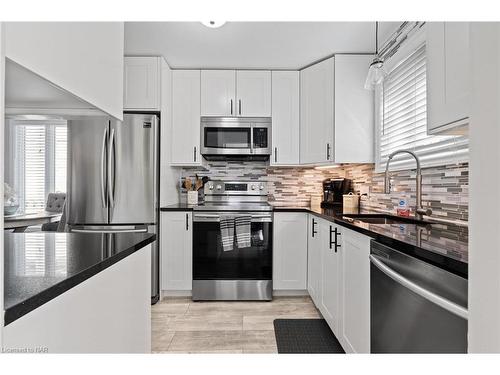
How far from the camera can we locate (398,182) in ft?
8.48

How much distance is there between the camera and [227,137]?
3.49 metres

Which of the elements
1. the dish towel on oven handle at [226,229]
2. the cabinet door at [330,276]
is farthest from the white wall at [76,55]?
the dish towel on oven handle at [226,229]

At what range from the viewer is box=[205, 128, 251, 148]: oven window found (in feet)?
11.4

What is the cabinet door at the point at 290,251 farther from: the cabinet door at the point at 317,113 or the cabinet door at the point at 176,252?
the cabinet door at the point at 176,252

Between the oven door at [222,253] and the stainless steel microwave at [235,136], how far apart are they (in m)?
0.72

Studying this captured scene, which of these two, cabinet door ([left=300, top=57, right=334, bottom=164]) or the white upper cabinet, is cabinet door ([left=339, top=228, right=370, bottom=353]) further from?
cabinet door ([left=300, top=57, right=334, bottom=164])

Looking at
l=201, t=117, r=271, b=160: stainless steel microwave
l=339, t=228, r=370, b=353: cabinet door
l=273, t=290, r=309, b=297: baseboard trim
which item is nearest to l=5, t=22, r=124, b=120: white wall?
l=339, t=228, r=370, b=353: cabinet door

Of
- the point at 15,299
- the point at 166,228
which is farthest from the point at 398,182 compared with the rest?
the point at 15,299

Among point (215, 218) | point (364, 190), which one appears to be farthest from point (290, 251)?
point (364, 190)

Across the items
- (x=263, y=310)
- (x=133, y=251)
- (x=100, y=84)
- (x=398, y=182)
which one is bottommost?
(x=263, y=310)

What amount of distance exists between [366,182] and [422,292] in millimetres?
2233

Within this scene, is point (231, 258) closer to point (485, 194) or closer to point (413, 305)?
point (413, 305)

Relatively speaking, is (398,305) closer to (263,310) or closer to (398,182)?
(398,182)
